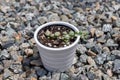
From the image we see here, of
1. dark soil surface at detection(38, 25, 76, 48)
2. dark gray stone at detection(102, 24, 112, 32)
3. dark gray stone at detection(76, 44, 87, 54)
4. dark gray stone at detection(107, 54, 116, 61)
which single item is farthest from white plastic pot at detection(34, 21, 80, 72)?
dark gray stone at detection(102, 24, 112, 32)

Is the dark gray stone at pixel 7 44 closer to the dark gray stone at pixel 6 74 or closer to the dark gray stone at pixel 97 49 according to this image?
the dark gray stone at pixel 6 74

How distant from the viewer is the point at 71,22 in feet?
7.63

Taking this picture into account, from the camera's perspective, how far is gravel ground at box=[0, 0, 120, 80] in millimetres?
1941

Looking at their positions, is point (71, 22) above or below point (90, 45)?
above

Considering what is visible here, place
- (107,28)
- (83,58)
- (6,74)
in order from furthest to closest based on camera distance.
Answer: (107,28)
(83,58)
(6,74)

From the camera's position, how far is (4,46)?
6.90 ft

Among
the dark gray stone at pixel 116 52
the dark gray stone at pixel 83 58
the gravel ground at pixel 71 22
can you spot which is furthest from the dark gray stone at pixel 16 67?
the dark gray stone at pixel 116 52

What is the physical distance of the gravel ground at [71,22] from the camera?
6.37 feet

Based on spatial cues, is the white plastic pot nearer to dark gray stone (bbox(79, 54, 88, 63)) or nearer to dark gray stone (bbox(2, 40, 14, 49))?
dark gray stone (bbox(79, 54, 88, 63))

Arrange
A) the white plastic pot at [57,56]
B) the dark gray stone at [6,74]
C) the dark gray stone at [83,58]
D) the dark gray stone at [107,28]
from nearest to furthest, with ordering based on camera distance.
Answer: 1. the white plastic pot at [57,56]
2. the dark gray stone at [6,74]
3. the dark gray stone at [83,58]
4. the dark gray stone at [107,28]

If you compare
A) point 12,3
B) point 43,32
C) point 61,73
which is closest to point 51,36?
point 43,32

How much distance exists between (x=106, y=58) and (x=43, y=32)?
20.1 inches

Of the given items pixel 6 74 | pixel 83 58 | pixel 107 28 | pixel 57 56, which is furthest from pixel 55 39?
pixel 107 28

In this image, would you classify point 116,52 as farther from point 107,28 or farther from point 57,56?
point 57,56
